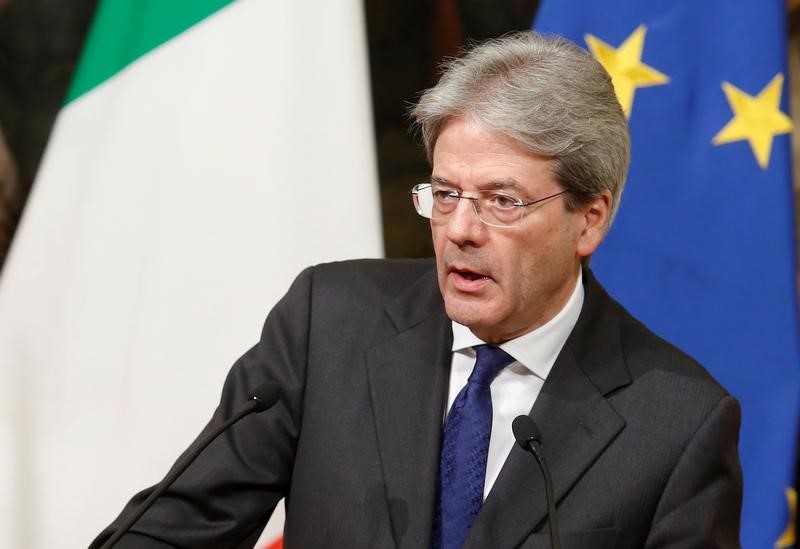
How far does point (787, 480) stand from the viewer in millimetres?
2625

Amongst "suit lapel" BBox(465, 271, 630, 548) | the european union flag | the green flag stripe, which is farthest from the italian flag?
"suit lapel" BBox(465, 271, 630, 548)

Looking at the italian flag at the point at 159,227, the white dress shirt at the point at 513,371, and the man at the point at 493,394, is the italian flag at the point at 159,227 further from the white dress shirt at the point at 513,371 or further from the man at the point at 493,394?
the white dress shirt at the point at 513,371

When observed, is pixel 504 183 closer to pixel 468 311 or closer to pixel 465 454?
pixel 468 311

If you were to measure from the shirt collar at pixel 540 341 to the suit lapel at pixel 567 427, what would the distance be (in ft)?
0.06

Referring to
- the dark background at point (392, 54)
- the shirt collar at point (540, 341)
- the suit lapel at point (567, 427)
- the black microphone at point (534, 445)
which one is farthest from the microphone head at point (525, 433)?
the dark background at point (392, 54)

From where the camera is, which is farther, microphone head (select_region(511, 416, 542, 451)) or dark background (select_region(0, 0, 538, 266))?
dark background (select_region(0, 0, 538, 266))

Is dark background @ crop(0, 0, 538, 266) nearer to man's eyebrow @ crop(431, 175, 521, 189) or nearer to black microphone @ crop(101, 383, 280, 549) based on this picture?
man's eyebrow @ crop(431, 175, 521, 189)

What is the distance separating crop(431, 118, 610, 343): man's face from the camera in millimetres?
1630

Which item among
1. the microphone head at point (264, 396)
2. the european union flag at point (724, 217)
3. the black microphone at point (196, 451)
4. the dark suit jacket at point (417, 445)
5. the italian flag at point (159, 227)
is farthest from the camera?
the european union flag at point (724, 217)

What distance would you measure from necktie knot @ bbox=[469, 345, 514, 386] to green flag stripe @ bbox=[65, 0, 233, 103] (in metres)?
1.19

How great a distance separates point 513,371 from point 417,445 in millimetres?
223

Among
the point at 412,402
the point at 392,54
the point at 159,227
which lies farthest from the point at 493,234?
the point at 392,54

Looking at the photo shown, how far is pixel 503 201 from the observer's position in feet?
5.43

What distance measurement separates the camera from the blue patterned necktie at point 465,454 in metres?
1.66
